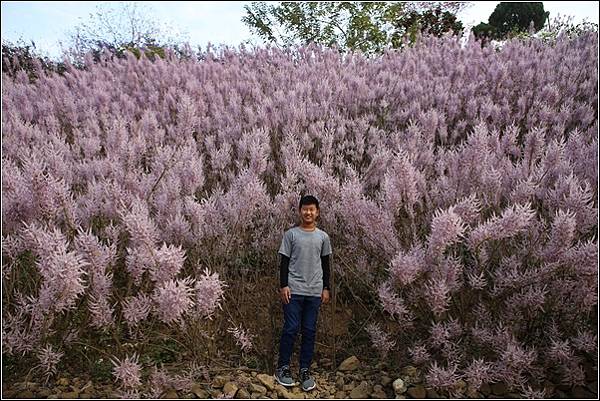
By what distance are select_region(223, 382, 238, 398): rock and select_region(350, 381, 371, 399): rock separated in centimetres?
62

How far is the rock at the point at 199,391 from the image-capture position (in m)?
2.75

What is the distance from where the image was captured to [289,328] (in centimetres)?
293

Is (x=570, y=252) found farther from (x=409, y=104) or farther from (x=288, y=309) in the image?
(x=409, y=104)

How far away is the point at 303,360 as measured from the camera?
296cm

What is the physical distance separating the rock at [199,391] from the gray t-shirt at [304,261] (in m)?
0.69

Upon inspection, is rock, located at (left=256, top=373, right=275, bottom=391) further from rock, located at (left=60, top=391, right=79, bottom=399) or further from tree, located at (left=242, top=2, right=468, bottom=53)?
tree, located at (left=242, top=2, right=468, bottom=53)

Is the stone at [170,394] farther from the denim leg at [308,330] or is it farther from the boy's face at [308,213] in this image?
the boy's face at [308,213]

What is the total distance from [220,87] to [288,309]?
4.27 meters

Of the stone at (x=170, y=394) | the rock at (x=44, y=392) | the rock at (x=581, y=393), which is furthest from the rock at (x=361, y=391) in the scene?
the rock at (x=44, y=392)

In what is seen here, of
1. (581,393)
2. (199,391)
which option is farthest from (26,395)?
(581,393)

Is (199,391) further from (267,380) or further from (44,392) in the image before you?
(44,392)

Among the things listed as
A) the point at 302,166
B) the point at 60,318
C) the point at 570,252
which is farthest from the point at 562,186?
the point at 60,318

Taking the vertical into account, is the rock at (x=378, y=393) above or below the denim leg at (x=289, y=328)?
below

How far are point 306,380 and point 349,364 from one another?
0.33 metres
